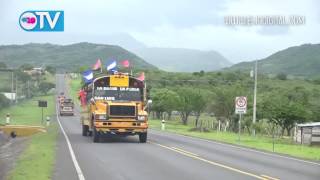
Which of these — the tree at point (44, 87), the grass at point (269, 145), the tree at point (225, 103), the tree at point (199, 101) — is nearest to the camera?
the grass at point (269, 145)

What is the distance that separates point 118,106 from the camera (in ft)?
94.2

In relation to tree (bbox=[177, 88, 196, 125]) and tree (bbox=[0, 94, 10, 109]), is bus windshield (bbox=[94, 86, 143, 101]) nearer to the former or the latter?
tree (bbox=[177, 88, 196, 125])

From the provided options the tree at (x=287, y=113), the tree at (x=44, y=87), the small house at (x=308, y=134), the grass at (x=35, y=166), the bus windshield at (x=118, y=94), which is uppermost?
the tree at (x=44, y=87)

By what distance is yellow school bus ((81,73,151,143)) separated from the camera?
2867 cm

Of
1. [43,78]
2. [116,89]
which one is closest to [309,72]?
[43,78]

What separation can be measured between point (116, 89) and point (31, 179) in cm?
1515

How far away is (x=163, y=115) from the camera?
105750 millimetres

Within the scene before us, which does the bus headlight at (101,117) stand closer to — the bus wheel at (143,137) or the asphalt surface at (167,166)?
the bus wheel at (143,137)

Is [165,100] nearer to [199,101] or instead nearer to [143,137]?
[199,101]

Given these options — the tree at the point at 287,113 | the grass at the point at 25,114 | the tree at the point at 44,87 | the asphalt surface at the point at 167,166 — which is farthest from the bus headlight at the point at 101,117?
the tree at the point at 44,87

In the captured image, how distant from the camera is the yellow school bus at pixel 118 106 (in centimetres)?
2867

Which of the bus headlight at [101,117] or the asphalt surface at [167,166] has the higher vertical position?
the bus headlight at [101,117]

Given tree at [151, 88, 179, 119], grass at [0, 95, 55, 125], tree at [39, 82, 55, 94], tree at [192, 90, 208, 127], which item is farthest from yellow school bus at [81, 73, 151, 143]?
tree at [39, 82, 55, 94]

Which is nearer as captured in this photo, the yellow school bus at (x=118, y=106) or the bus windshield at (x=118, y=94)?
the yellow school bus at (x=118, y=106)
